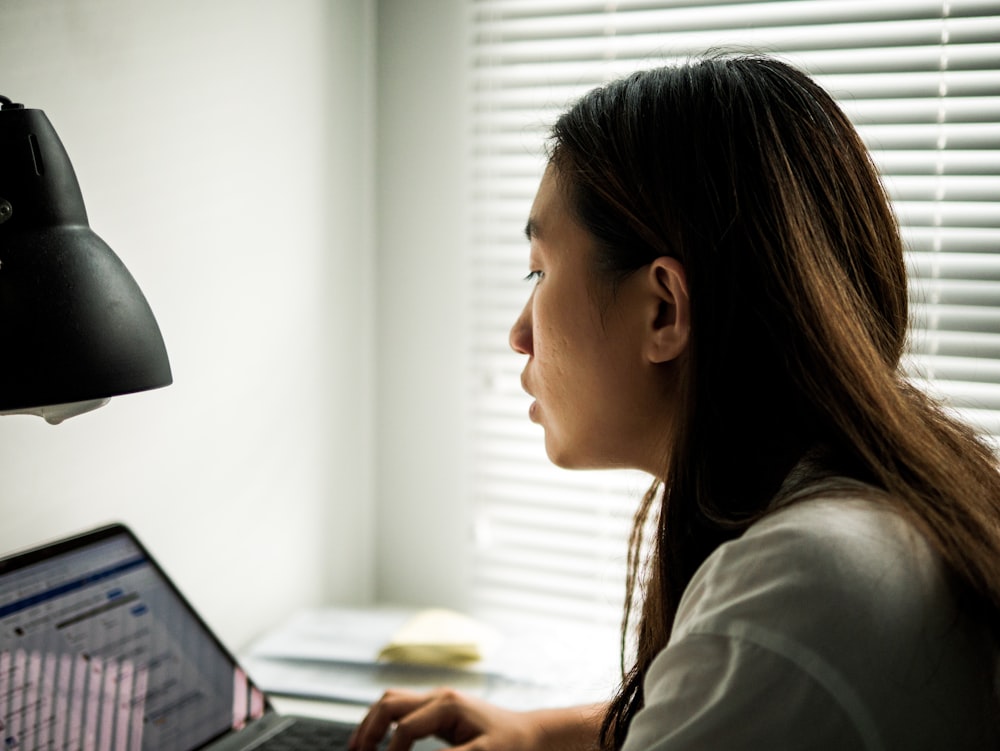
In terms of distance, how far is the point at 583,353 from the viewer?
918 mm

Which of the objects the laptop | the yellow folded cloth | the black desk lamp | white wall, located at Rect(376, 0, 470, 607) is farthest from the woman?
white wall, located at Rect(376, 0, 470, 607)

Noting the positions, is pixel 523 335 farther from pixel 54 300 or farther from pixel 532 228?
pixel 54 300

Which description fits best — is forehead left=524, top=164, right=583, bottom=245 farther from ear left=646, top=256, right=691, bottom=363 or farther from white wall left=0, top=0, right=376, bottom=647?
white wall left=0, top=0, right=376, bottom=647

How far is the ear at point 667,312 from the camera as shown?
81cm

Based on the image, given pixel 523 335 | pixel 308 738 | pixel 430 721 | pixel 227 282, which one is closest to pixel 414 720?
pixel 430 721

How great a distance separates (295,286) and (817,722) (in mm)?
1109

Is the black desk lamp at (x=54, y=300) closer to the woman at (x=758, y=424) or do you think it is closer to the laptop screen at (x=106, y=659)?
the laptop screen at (x=106, y=659)

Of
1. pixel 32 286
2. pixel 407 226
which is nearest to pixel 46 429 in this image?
pixel 32 286

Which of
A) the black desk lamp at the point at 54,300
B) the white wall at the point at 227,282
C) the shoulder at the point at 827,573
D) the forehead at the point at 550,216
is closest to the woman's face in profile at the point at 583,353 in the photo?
the forehead at the point at 550,216

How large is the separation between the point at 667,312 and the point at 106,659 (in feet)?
2.16

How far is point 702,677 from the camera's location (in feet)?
2.10

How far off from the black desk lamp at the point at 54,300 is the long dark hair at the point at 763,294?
423mm

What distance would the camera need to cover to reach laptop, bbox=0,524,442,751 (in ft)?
2.90

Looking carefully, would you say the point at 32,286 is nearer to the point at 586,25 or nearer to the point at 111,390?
the point at 111,390
